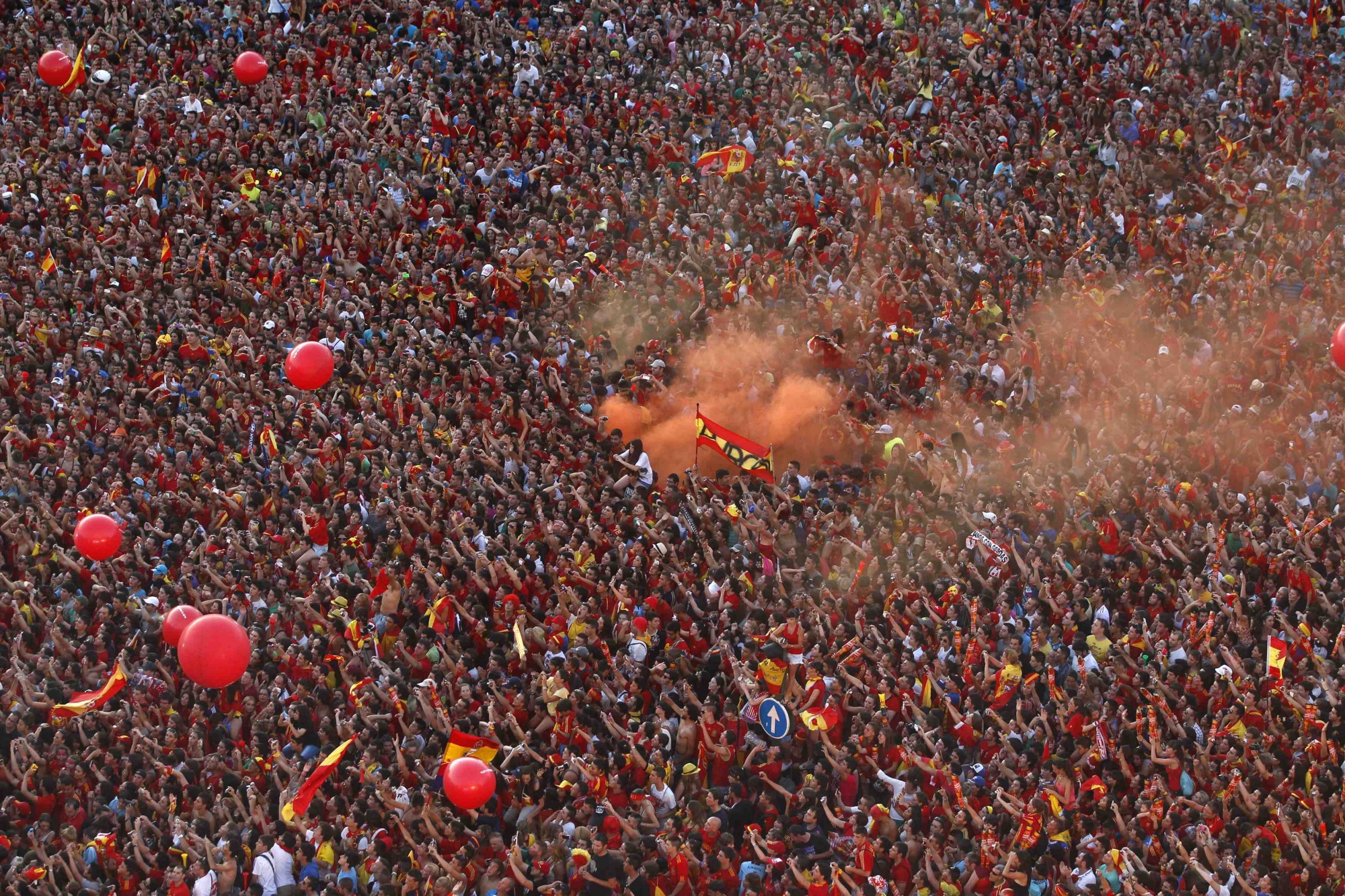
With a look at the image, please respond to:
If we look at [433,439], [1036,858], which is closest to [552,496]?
[433,439]

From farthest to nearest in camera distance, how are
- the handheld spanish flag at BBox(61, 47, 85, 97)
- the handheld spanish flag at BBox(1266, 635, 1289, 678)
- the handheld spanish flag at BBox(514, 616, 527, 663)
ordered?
1. the handheld spanish flag at BBox(61, 47, 85, 97)
2. the handheld spanish flag at BBox(514, 616, 527, 663)
3. the handheld spanish flag at BBox(1266, 635, 1289, 678)

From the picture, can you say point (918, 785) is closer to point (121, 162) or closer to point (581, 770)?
point (581, 770)

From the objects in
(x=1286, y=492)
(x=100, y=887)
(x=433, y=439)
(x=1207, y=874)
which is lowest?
(x=100, y=887)

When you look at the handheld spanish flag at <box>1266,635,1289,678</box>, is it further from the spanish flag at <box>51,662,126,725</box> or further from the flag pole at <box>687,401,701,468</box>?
the spanish flag at <box>51,662,126,725</box>

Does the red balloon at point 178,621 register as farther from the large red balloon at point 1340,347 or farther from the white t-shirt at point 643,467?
the large red balloon at point 1340,347

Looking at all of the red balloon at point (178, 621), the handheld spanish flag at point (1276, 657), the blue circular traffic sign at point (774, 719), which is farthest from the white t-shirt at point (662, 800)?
the handheld spanish flag at point (1276, 657)

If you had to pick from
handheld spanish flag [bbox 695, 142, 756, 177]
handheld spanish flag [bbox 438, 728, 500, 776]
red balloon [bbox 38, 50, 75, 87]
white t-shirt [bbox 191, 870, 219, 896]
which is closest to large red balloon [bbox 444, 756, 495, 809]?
handheld spanish flag [bbox 438, 728, 500, 776]
